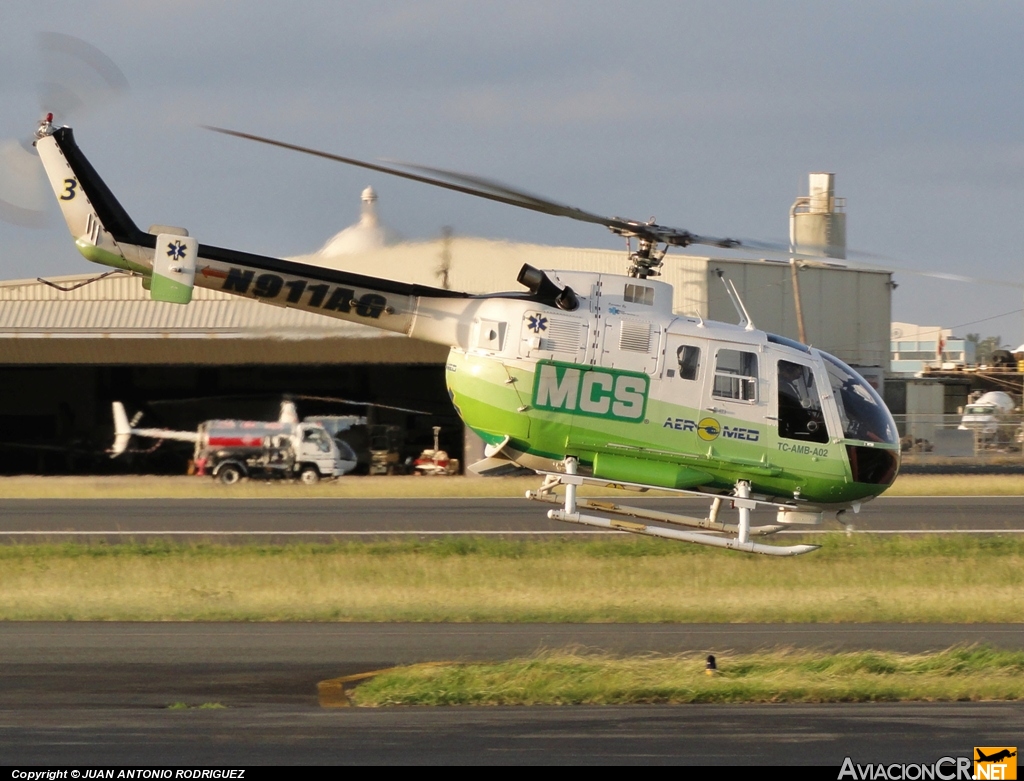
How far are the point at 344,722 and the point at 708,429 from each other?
6.76 metres

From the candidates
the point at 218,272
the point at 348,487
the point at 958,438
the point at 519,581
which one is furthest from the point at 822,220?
the point at 218,272

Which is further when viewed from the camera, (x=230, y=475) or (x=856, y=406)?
(x=230, y=475)

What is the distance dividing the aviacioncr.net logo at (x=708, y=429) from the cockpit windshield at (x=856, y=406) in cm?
156

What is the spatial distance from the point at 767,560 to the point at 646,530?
8.95 metres

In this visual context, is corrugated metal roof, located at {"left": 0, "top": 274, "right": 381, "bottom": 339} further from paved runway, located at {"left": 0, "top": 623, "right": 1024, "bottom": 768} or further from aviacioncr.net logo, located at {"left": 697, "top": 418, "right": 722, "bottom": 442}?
aviacioncr.net logo, located at {"left": 697, "top": 418, "right": 722, "bottom": 442}

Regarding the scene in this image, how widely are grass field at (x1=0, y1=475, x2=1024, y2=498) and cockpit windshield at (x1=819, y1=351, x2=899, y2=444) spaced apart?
19.8m

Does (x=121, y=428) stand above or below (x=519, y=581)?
above

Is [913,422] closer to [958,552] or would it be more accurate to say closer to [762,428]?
[958,552]

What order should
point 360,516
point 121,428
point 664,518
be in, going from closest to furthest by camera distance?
point 664,518 → point 360,516 → point 121,428

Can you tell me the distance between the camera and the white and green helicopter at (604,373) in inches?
601

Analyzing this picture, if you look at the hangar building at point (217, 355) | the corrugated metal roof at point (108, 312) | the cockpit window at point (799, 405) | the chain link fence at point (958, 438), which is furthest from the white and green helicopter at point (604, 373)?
the chain link fence at point (958, 438)

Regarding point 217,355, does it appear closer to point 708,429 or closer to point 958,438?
point 958,438

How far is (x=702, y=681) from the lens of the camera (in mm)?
12406

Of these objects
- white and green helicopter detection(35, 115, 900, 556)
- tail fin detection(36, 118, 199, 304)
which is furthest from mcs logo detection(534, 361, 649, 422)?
tail fin detection(36, 118, 199, 304)
